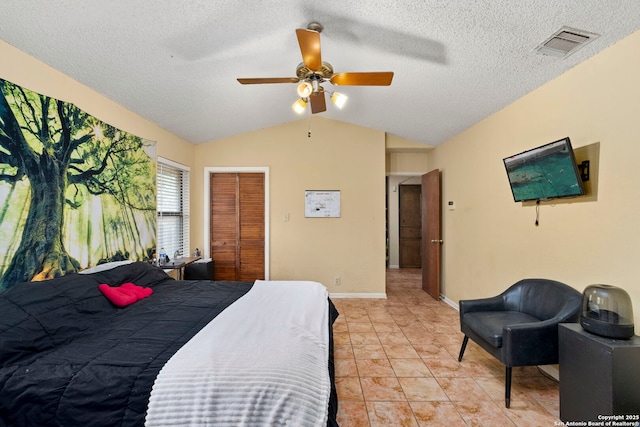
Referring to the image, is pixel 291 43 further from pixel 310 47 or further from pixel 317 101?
pixel 310 47

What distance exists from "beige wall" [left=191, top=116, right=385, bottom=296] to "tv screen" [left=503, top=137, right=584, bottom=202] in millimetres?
2158

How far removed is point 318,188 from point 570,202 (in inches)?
124

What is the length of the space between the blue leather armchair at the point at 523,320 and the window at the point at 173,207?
373cm

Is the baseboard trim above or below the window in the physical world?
below

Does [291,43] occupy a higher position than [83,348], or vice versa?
[291,43]

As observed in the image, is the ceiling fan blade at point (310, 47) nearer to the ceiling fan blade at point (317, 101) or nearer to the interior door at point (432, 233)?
the ceiling fan blade at point (317, 101)

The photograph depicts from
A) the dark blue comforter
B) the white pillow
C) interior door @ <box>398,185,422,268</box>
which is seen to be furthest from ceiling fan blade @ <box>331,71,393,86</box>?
interior door @ <box>398,185,422,268</box>

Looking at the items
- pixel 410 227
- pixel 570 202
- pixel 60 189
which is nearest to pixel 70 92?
pixel 60 189

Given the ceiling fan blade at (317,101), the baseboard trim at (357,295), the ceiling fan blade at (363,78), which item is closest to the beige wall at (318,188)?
the baseboard trim at (357,295)

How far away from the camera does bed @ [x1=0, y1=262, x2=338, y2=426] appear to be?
3.79ft

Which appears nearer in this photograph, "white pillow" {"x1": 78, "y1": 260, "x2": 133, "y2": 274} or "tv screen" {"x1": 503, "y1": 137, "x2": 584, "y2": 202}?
"tv screen" {"x1": 503, "y1": 137, "x2": 584, "y2": 202}

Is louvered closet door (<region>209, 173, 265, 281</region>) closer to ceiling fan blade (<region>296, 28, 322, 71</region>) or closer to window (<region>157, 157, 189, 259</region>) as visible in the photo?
window (<region>157, 157, 189, 259</region>)

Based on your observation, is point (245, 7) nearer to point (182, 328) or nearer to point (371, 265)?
point (182, 328)

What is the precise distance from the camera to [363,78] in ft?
7.06
